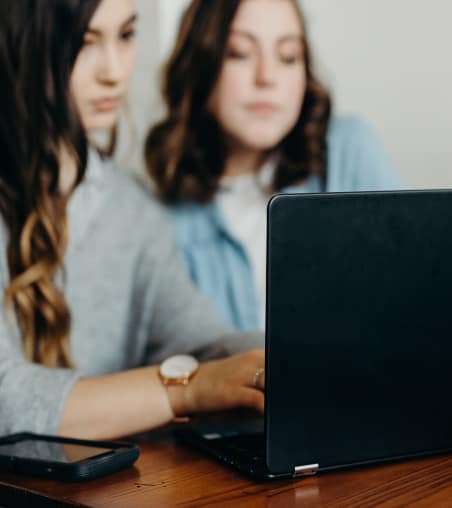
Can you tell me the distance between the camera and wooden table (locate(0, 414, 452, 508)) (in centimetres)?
86

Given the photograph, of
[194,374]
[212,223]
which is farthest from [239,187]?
[194,374]

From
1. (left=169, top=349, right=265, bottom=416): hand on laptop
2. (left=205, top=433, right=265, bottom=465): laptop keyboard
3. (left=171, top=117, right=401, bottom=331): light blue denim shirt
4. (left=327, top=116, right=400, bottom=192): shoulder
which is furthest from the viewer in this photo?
(left=327, top=116, right=400, bottom=192): shoulder

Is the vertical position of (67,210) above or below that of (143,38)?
below

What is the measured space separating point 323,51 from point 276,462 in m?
1.64

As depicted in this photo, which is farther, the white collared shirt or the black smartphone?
the white collared shirt

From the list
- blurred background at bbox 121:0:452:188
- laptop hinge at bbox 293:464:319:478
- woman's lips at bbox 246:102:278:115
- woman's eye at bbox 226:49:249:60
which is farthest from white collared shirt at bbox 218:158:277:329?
laptop hinge at bbox 293:464:319:478

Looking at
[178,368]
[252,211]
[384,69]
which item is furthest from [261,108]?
[178,368]

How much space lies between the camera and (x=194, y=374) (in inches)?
45.6

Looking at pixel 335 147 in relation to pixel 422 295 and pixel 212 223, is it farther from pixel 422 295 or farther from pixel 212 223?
pixel 422 295

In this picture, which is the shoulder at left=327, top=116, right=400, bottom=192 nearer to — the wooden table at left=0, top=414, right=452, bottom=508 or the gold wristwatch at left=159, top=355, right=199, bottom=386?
the gold wristwatch at left=159, top=355, right=199, bottom=386

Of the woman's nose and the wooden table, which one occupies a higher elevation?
the woman's nose

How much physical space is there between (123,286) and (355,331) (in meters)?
0.81

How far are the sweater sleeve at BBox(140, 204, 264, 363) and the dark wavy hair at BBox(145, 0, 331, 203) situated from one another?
19 centimetres

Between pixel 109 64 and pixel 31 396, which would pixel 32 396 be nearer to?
pixel 31 396
